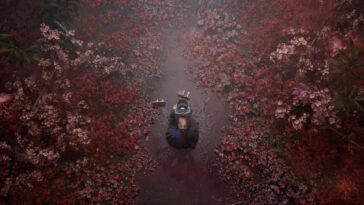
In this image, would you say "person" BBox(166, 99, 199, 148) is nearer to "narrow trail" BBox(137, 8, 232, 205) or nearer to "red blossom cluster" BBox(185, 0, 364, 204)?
"narrow trail" BBox(137, 8, 232, 205)

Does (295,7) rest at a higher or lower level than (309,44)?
higher

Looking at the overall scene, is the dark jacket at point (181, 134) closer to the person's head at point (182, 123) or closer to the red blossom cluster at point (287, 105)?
the person's head at point (182, 123)

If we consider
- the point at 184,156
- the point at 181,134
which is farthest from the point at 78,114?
the point at 184,156

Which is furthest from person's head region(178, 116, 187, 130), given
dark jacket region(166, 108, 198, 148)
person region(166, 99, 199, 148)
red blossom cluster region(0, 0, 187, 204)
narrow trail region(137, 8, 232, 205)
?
red blossom cluster region(0, 0, 187, 204)

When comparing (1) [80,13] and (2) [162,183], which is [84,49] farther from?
(2) [162,183]

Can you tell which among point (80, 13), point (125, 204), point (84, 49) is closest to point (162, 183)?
point (125, 204)

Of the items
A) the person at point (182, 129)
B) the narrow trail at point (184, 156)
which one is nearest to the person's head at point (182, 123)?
the person at point (182, 129)

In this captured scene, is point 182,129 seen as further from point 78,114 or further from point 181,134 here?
point 78,114
